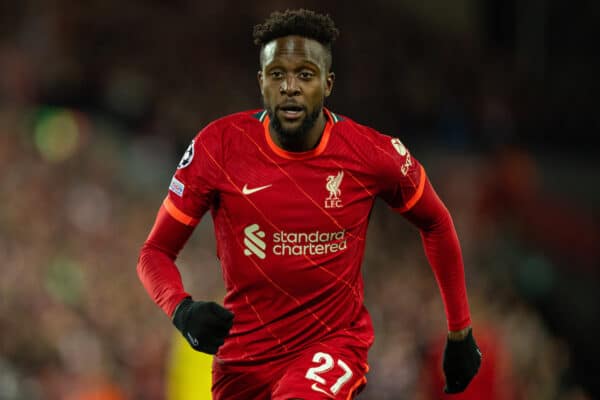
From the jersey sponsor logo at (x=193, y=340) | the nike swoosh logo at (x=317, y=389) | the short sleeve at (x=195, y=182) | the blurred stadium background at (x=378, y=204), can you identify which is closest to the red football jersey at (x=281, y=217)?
the short sleeve at (x=195, y=182)

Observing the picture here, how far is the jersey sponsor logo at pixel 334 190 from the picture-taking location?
3.64 meters

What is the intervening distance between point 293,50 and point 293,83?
0.13m

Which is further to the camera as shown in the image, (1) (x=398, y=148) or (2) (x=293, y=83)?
(1) (x=398, y=148)

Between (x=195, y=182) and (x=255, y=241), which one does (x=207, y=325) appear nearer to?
(x=255, y=241)

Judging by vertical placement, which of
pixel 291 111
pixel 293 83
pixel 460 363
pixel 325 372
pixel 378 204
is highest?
pixel 293 83

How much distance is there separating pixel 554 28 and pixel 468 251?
400cm

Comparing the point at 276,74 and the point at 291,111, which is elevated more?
the point at 276,74

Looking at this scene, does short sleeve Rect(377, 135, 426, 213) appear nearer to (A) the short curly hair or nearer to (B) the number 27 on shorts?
(A) the short curly hair

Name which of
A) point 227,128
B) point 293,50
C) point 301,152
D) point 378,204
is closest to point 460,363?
point 301,152

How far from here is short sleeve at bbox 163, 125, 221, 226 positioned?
141 inches

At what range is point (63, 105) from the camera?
35.0 feet

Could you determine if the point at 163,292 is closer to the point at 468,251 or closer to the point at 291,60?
the point at 291,60

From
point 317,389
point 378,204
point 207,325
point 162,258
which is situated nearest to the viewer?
point 207,325

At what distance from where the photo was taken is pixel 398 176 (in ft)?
12.2
